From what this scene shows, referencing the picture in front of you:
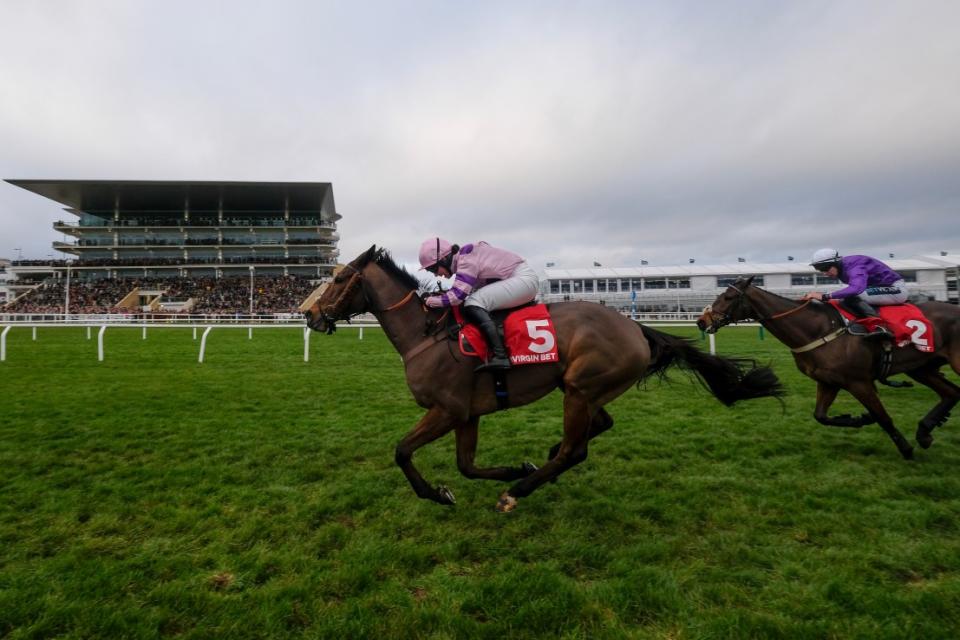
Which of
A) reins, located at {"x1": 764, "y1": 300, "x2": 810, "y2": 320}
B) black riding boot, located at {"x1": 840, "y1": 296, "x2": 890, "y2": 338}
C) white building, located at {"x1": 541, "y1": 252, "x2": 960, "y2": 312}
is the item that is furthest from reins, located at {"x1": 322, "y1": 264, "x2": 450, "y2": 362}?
white building, located at {"x1": 541, "y1": 252, "x2": 960, "y2": 312}

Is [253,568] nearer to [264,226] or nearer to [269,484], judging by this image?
[269,484]

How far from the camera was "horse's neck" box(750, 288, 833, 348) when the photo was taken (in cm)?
514

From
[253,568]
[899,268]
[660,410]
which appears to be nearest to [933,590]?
[253,568]

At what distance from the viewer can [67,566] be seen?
2.72m

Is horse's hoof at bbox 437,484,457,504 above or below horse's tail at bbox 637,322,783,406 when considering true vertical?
below

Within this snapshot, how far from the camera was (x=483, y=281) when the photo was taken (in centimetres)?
397

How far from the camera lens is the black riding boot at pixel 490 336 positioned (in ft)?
11.6

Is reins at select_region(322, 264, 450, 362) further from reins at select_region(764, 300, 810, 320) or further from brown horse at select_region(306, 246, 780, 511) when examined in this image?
reins at select_region(764, 300, 810, 320)

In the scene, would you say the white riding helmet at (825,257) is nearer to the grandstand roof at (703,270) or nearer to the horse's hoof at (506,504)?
the horse's hoof at (506,504)

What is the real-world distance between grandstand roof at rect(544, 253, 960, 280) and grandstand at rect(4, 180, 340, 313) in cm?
3040

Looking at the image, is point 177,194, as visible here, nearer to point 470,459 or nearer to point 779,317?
point 470,459

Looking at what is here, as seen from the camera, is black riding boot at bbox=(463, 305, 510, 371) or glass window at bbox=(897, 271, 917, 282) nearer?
black riding boot at bbox=(463, 305, 510, 371)

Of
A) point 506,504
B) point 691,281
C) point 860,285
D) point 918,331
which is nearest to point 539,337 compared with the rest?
point 506,504

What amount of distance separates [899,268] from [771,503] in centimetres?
5453
